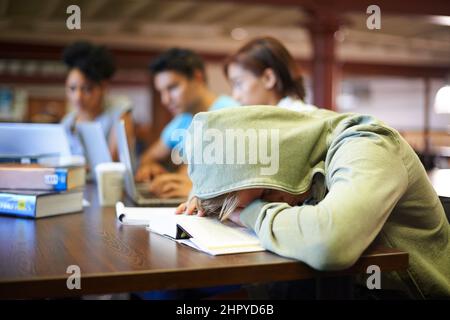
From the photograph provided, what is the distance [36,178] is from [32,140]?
0.43m

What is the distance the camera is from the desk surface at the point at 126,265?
0.79 m

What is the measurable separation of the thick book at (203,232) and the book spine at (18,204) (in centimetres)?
26

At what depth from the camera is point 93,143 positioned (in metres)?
2.26

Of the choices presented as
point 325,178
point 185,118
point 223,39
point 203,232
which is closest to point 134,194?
point 203,232

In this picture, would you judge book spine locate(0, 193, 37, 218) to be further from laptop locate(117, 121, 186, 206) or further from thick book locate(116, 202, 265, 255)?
laptop locate(117, 121, 186, 206)

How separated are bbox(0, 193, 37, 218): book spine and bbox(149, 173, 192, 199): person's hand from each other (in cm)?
55

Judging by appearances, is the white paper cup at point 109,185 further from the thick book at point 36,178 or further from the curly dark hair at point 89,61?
the curly dark hair at point 89,61

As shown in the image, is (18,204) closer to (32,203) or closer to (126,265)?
(32,203)

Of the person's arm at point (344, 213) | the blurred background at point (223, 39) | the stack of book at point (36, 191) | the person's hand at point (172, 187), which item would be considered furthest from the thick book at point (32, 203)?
the blurred background at point (223, 39)

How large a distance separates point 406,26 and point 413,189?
7660mm

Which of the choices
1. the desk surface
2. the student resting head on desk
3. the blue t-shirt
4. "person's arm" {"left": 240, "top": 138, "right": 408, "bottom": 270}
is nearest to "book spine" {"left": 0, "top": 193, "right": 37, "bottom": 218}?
the desk surface

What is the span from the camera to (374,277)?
1.02 metres

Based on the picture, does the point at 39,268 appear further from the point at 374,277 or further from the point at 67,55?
the point at 67,55

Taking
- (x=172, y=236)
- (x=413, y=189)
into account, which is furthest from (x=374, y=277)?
(x=172, y=236)
